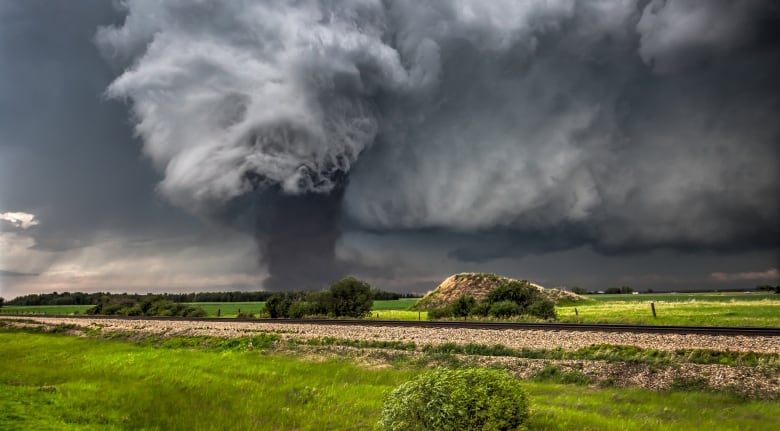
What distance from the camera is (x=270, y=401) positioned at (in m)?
15.4

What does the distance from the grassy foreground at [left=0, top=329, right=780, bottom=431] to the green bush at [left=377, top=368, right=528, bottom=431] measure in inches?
86.3

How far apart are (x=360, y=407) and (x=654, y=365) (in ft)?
37.2

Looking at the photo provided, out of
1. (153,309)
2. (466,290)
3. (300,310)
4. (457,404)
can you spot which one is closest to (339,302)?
(300,310)

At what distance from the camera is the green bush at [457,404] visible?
855 cm

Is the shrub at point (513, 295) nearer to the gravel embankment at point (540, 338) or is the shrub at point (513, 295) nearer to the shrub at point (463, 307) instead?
the shrub at point (463, 307)

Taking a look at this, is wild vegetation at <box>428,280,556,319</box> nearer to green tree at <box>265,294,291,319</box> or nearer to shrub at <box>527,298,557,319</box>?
shrub at <box>527,298,557,319</box>

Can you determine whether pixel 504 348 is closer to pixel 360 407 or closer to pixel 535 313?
pixel 360 407

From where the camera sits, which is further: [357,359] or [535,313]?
[535,313]

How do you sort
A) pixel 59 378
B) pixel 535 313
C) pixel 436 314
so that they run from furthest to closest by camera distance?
pixel 436 314 < pixel 535 313 < pixel 59 378

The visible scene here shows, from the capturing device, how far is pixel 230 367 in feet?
68.5

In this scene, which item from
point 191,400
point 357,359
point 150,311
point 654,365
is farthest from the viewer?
point 150,311

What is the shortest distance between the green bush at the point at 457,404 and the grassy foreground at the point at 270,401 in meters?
2.19

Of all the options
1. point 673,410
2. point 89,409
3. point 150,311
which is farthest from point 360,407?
point 150,311

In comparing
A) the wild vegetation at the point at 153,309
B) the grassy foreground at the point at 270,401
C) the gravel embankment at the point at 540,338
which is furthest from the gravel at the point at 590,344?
the wild vegetation at the point at 153,309
